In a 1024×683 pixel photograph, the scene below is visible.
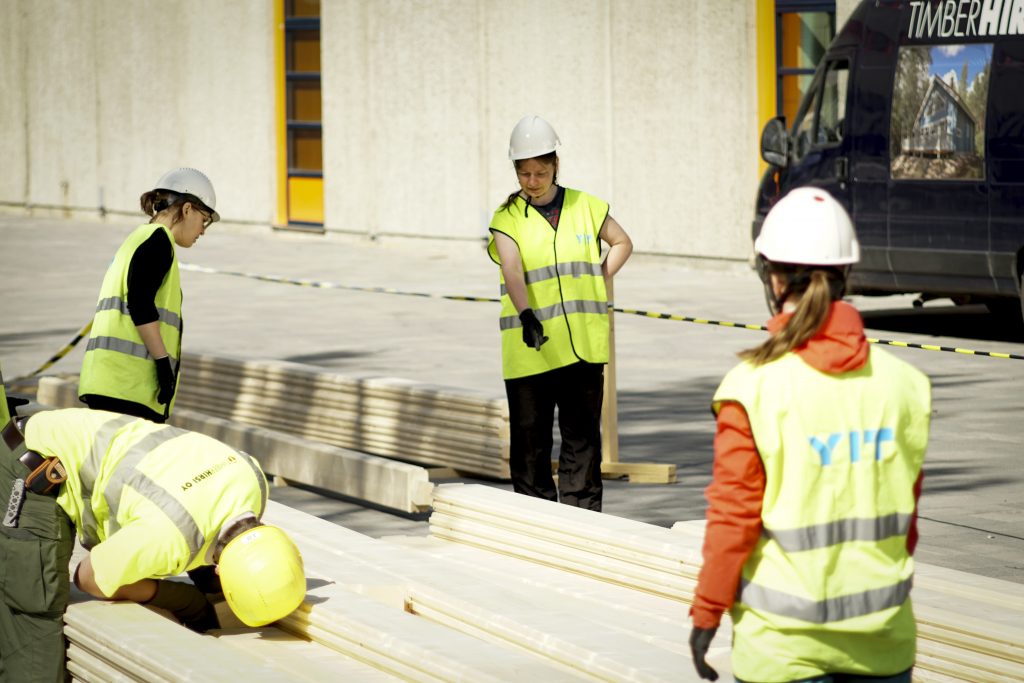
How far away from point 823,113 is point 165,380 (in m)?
9.43

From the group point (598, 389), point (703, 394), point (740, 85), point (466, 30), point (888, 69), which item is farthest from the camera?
point (466, 30)

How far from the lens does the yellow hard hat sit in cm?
595

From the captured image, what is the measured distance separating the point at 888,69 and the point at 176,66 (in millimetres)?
16537

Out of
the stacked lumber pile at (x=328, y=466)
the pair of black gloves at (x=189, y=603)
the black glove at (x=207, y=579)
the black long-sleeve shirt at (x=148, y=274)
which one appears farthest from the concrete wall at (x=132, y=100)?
the pair of black gloves at (x=189, y=603)

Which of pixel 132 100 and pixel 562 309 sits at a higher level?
pixel 132 100

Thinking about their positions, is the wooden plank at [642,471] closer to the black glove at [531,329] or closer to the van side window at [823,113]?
the black glove at [531,329]

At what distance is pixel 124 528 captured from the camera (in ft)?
19.7

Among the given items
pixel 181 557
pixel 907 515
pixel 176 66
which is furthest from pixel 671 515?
pixel 176 66

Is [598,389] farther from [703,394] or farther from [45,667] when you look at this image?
[703,394]

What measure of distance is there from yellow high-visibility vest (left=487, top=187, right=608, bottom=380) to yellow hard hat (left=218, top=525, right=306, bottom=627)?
2.44 m

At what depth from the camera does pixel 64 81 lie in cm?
3142

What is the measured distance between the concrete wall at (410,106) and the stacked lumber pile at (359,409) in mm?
10321

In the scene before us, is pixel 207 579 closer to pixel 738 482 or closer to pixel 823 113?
pixel 738 482

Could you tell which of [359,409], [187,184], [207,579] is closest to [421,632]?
[207,579]
